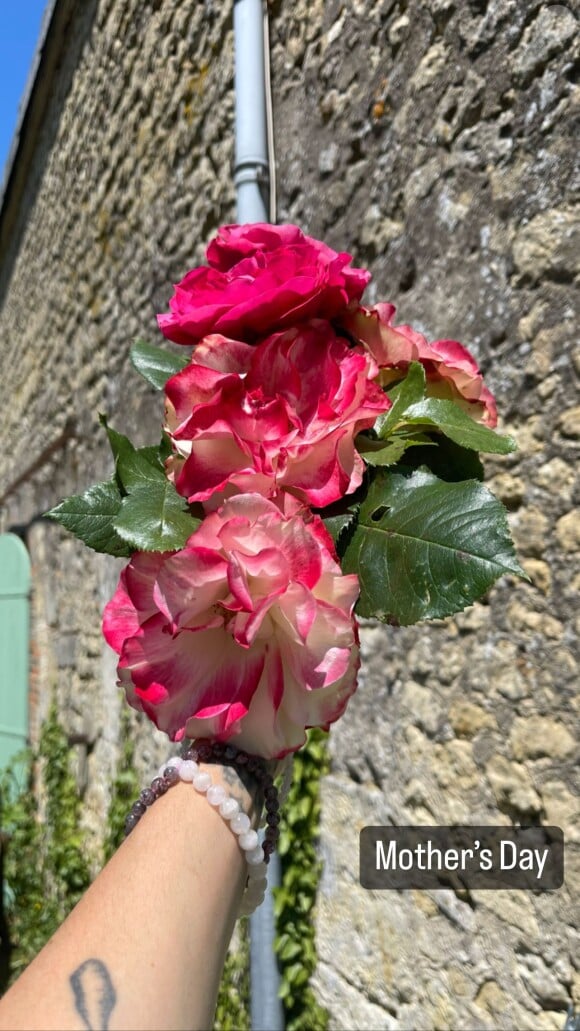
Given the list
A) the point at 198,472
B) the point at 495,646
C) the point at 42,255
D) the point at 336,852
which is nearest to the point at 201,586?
the point at 198,472

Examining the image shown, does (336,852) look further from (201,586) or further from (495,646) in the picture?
(201,586)

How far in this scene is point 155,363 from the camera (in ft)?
3.44

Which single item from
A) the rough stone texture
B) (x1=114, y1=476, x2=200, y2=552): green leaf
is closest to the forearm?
(x1=114, y1=476, x2=200, y2=552): green leaf

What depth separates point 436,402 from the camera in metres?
0.95

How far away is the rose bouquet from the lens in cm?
75

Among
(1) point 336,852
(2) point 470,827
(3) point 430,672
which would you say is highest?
(3) point 430,672

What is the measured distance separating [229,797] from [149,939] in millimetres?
162

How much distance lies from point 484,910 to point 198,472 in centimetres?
176

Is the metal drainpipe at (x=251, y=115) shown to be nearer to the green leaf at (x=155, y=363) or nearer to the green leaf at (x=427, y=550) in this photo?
the green leaf at (x=155, y=363)

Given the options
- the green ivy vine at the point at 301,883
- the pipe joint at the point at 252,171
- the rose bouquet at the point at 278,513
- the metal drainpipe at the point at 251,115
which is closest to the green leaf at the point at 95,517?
the rose bouquet at the point at 278,513

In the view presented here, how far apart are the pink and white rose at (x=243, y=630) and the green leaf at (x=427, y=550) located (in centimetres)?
8

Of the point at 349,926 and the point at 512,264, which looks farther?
the point at 349,926

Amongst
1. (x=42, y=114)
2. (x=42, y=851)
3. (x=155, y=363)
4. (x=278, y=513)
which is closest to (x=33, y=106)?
(x=42, y=114)

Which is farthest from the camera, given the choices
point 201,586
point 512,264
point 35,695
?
point 35,695
